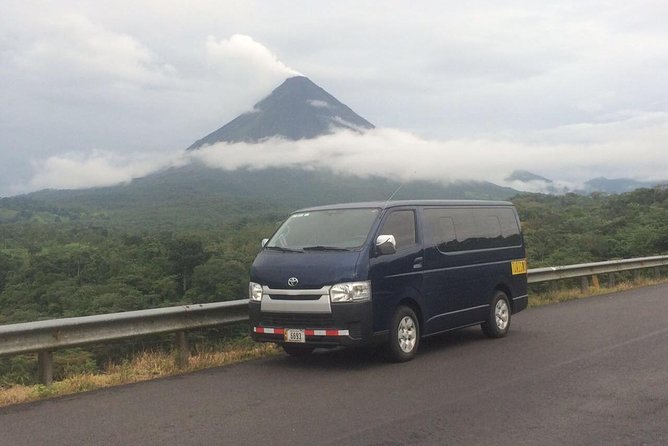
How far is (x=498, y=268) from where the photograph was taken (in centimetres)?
A: 1010

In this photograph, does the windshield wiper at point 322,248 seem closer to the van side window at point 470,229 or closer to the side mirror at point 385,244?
the side mirror at point 385,244

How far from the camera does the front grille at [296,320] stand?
7.56 m

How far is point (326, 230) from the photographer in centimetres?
837

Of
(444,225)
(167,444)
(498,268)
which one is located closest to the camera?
(167,444)

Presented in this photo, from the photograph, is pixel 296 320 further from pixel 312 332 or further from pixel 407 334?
pixel 407 334

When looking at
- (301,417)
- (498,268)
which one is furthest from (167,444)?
(498,268)

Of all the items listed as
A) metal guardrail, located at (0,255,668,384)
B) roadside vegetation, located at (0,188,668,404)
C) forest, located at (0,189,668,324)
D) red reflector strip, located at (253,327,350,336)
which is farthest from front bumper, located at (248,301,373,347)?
forest, located at (0,189,668,324)

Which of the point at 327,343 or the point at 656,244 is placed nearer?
the point at 327,343

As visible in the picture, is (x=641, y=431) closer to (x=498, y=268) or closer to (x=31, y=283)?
(x=498, y=268)

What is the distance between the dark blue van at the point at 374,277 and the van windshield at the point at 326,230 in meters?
0.01

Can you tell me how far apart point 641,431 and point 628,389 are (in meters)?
1.41

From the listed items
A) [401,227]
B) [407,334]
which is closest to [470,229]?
[401,227]

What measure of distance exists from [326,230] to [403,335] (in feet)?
5.22

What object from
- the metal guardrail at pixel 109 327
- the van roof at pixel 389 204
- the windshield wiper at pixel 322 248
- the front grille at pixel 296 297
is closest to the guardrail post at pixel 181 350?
the metal guardrail at pixel 109 327
